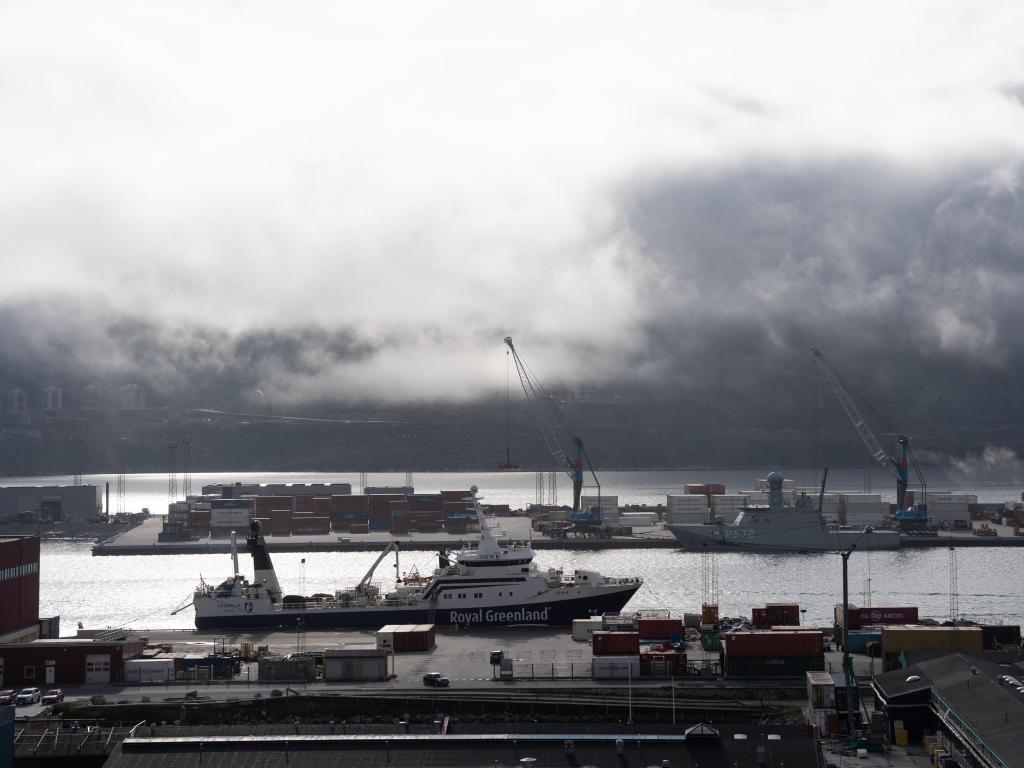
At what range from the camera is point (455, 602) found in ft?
114

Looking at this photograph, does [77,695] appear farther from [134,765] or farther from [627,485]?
[627,485]

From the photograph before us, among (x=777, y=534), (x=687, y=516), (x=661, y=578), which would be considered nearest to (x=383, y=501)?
(x=687, y=516)

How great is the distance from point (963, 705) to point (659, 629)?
415 inches

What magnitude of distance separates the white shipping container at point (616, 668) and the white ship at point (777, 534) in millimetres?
38935

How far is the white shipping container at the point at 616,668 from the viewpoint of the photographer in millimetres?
26359

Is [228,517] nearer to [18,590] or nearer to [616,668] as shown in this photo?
[18,590]

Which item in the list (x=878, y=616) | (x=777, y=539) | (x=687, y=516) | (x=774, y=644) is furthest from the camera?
(x=687, y=516)

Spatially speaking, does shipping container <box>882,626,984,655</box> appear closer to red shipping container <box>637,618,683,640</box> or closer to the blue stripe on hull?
red shipping container <box>637,618,683,640</box>

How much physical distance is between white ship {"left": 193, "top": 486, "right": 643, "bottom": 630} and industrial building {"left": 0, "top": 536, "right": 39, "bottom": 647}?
5.04 m

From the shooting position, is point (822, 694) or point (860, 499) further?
point (860, 499)

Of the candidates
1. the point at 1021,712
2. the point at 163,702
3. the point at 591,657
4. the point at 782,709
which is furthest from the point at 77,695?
the point at 1021,712

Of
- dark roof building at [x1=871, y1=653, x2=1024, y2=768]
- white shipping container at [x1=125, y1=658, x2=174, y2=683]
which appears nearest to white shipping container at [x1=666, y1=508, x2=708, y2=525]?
white shipping container at [x1=125, y1=658, x2=174, y2=683]

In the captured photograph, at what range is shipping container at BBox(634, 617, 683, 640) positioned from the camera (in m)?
29.5

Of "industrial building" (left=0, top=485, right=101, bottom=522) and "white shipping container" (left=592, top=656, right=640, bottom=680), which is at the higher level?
"industrial building" (left=0, top=485, right=101, bottom=522)
